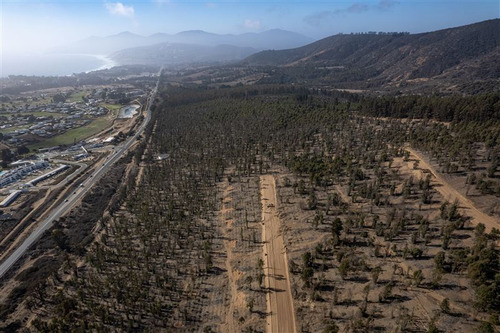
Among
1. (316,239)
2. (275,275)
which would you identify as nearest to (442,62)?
(316,239)

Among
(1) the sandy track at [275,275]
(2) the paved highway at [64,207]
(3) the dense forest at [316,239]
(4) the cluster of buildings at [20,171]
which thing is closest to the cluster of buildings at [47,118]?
(4) the cluster of buildings at [20,171]

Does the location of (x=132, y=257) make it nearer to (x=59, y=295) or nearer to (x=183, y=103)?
(x=59, y=295)

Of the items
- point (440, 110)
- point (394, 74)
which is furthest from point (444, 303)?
point (394, 74)

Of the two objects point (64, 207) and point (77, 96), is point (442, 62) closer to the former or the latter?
point (64, 207)

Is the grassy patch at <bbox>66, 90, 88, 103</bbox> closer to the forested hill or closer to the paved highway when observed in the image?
the paved highway

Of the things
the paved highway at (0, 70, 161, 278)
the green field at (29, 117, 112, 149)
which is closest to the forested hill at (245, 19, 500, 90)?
the green field at (29, 117, 112, 149)

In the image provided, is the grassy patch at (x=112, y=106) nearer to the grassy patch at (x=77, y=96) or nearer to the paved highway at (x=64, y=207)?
the grassy patch at (x=77, y=96)
